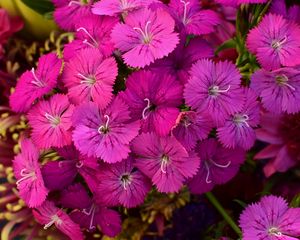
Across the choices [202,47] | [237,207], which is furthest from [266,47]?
[237,207]

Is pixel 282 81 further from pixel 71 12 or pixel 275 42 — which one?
pixel 71 12

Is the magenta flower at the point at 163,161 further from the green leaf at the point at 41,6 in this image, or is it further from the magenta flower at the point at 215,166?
the green leaf at the point at 41,6

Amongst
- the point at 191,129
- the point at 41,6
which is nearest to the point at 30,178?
the point at 191,129

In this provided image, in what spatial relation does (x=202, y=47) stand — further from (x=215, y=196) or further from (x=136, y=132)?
(x=215, y=196)

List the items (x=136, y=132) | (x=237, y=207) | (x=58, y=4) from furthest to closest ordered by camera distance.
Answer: (x=237, y=207), (x=58, y=4), (x=136, y=132)

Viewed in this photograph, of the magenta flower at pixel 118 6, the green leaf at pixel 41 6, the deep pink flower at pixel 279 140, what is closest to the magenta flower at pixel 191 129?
the magenta flower at pixel 118 6
